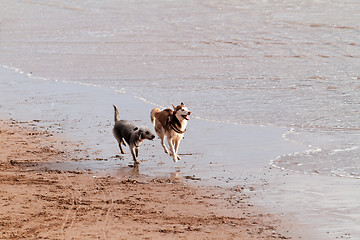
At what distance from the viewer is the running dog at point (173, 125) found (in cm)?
1013

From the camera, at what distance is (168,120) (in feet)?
34.3

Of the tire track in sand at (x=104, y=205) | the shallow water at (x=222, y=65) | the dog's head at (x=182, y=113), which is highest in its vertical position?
the dog's head at (x=182, y=113)

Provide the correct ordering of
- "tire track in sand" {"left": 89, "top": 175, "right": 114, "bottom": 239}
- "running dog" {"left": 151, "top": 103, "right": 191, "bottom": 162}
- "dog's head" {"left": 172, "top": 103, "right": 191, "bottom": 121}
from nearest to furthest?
"tire track in sand" {"left": 89, "top": 175, "right": 114, "bottom": 239}, "dog's head" {"left": 172, "top": 103, "right": 191, "bottom": 121}, "running dog" {"left": 151, "top": 103, "right": 191, "bottom": 162}

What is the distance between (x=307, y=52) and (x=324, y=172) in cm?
1491

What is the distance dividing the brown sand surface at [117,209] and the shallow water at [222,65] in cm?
91

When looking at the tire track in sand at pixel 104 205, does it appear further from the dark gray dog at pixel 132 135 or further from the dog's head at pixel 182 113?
the dog's head at pixel 182 113

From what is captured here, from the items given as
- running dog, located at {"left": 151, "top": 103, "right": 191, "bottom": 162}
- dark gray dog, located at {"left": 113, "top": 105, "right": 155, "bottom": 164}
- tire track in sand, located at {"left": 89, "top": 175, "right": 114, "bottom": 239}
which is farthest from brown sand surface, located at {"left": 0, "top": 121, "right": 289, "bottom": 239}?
running dog, located at {"left": 151, "top": 103, "right": 191, "bottom": 162}

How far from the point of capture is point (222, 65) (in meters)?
21.2

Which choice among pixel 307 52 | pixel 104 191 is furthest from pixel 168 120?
pixel 307 52

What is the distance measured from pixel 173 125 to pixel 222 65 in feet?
36.5

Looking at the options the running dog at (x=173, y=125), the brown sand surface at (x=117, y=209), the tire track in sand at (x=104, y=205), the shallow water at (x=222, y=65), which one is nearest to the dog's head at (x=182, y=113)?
the running dog at (x=173, y=125)

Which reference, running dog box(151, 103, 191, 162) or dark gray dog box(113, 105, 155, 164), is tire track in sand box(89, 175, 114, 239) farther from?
running dog box(151, 103, 191, 162)

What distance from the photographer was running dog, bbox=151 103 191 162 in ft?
33.2

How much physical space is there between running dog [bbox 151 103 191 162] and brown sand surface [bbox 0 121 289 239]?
3.81ft
